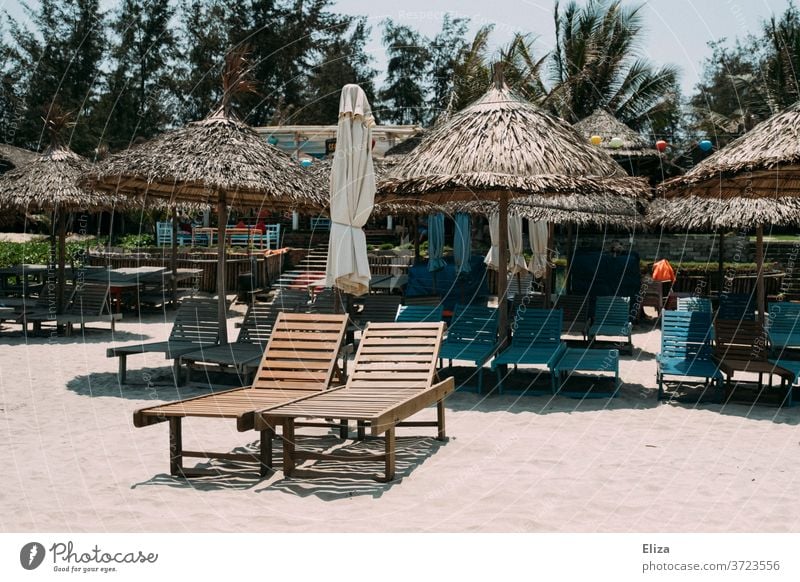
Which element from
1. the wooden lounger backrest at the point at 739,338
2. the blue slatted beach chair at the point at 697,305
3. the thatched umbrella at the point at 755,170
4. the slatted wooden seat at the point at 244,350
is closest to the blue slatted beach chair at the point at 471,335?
the slatted wooden seat at the point at 244,350

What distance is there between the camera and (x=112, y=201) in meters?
14.2

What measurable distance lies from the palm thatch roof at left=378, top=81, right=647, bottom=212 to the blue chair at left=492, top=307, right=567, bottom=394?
1.35 m

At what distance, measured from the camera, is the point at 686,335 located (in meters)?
8.96

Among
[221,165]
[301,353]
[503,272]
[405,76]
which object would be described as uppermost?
[405,76]

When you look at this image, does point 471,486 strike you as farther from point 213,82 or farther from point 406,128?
point 213,82

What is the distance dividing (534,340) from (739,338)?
2409 mm

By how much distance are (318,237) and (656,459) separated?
69.3 feet

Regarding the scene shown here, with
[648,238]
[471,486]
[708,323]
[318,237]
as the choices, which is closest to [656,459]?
[471,486]

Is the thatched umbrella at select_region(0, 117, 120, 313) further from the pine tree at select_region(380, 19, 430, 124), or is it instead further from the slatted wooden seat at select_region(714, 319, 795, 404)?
the pine tree at select_region(380, 19, 430, 124)

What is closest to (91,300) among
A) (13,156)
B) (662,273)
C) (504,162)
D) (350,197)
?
(350,197)

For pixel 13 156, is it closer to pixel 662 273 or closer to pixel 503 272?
pixel 662 273

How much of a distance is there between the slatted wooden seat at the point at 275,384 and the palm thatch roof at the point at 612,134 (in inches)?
561

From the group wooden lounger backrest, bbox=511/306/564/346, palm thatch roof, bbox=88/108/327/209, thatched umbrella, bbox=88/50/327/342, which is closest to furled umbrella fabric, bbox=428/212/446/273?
thatched umbrella, bbox=88/50/327/342

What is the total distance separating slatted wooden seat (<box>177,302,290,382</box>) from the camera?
861 cm
